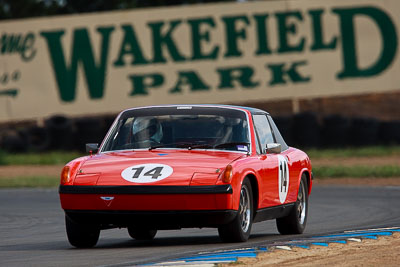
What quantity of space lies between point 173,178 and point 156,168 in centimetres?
22

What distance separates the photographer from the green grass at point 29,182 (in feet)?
77.7

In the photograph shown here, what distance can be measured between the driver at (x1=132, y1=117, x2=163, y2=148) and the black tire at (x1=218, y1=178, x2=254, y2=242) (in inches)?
44.1

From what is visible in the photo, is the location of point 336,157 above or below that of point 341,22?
below

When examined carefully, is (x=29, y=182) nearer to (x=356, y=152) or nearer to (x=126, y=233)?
(x=356, y=152)

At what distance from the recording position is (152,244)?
1055cm

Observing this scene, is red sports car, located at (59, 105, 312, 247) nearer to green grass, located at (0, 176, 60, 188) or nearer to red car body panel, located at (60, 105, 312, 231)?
red car body panel, located at (60, 105, 312, 231)

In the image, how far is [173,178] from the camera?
9.40m

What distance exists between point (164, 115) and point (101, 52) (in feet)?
85.7

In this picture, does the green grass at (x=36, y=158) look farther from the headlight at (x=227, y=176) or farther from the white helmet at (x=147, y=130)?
the headlight at (x=227, y=176)

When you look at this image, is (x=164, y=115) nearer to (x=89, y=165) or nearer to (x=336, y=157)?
(x=89, y=165)

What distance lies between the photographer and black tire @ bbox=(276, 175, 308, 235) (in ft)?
37.5

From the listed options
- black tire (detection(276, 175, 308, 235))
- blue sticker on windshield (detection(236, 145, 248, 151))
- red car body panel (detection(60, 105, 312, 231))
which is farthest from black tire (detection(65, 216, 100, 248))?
black tire (detection(276, 175, 308, 235))

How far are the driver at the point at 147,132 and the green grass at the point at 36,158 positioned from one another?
20346 mm

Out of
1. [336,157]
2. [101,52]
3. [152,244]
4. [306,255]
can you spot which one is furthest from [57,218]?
[101,52]
